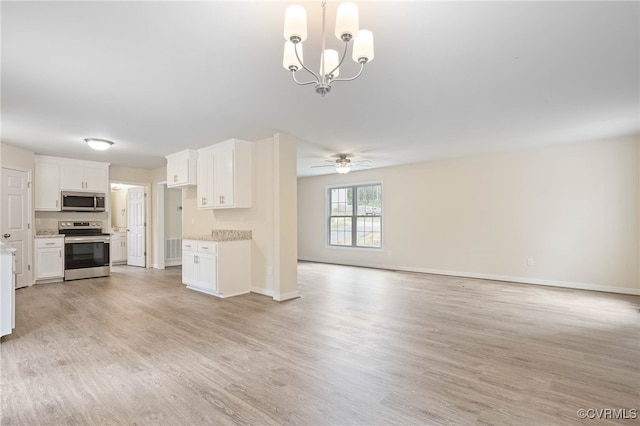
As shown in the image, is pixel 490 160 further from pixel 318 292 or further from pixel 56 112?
pixel 56 112

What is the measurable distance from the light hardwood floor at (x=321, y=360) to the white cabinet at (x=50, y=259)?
1.40 m

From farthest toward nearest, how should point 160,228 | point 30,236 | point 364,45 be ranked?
point 160,228
point 30,236
point 364,45

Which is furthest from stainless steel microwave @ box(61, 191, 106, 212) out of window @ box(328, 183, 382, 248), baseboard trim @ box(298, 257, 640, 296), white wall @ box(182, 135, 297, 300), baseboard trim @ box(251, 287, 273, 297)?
baseboard trim @ box(298, 257, 640, 296)

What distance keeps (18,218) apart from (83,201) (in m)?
1.26

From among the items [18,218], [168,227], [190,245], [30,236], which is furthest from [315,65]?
[168,227]

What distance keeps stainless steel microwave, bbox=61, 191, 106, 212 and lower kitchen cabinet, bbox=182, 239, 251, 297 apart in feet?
9.73

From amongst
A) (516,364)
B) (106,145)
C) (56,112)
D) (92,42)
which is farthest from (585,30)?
(106,145)

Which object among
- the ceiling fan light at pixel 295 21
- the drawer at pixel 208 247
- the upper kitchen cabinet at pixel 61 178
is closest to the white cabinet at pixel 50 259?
the upper kitchen cabinet at pixel 61 178

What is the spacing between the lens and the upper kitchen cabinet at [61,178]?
6270mm

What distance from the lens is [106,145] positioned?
510cm

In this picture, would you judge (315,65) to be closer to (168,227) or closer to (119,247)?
(168,227)

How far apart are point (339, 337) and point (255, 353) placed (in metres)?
0.86

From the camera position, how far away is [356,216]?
859cm

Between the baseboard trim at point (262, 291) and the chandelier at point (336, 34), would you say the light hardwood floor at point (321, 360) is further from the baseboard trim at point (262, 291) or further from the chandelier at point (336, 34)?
the chandelier at point (336, 34)
